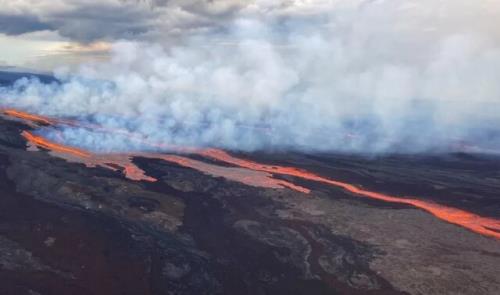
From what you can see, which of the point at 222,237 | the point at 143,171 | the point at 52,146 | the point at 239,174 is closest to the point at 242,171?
the point at 239,174

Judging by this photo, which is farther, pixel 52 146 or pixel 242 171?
pixel 52 146

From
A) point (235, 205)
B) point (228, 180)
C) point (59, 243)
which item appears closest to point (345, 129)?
point (228, 180)

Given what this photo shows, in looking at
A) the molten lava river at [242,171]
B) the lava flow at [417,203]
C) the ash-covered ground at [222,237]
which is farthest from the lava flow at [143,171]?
the lava flow at [417,203]

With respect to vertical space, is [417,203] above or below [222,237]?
above

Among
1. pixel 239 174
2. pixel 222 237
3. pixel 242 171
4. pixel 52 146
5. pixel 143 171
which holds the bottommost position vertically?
pixel 222 237

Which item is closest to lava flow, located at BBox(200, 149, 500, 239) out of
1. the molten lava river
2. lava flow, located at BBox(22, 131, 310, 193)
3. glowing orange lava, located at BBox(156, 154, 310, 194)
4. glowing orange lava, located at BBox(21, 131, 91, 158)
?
the molten lava river

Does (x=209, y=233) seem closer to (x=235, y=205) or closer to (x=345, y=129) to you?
(x=235, y=205)

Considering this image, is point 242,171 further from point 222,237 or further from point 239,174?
point 222,237

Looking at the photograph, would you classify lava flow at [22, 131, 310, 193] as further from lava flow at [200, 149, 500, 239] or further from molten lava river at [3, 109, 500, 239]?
lava flow at [200, 149, 500, 239]
